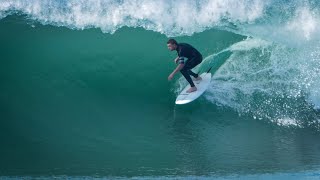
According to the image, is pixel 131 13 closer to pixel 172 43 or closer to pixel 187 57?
pixel 187 57

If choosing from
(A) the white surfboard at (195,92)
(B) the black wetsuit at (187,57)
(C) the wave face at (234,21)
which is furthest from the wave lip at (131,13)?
(B) the black wetsuit at (187,57)

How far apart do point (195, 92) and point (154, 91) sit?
1290mm

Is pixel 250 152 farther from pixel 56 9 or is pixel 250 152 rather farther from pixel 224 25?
pixel 56 9

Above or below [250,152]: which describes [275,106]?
above

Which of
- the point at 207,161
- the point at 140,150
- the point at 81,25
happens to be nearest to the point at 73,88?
the point at 81,25

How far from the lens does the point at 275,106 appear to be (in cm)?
1009

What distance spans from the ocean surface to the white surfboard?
331mm

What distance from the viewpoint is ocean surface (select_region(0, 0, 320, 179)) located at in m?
7.24

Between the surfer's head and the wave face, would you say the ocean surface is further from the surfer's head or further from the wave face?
the surfer's head

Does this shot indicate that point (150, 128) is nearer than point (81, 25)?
Yes

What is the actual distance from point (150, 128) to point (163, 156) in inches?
57.3

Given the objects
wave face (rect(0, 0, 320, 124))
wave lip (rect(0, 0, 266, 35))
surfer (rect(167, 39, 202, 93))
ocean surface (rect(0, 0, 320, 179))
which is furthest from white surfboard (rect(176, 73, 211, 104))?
wave lip (rect(0, 0, 266, 35))

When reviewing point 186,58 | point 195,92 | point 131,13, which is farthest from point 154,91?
point 131,13

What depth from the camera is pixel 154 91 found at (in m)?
10.5
